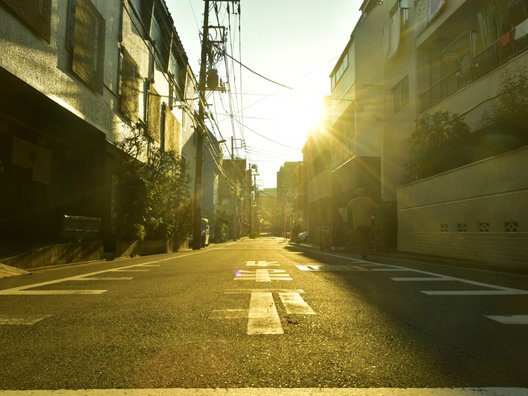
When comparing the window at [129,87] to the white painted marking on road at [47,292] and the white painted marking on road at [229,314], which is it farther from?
the white painted marking on road at [229,314]

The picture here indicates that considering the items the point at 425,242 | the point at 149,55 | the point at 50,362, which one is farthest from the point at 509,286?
the point at 149,55

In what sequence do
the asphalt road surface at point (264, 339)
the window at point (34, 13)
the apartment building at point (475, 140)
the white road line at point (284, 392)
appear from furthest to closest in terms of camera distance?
the apartment building at point (475, 140) → the window at point (34, 13) → the asphalt road surface at point (264, 339) → the white road line at point (284, 392)

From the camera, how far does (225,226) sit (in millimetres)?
62250

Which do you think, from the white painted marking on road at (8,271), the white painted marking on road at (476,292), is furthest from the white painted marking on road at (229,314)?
the white painted marking on road at (8,271)

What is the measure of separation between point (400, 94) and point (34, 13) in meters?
18.0

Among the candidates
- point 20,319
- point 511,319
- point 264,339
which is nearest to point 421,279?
point 511,319

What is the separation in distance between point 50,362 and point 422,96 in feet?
69.0

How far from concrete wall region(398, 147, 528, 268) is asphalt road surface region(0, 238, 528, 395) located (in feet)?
14.9

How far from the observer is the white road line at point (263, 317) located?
13.9 feet

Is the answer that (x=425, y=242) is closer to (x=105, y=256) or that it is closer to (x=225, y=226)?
(x=105, y=256)

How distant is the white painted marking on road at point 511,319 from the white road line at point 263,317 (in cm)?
209

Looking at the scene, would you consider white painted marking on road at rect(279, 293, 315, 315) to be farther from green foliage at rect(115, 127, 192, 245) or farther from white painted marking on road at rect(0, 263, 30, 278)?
green foliage at rect(115, 127, 192, 245)

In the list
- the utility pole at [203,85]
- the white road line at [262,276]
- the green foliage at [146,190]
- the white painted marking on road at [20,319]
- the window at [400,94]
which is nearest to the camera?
the white painted marking on road at [20,319]

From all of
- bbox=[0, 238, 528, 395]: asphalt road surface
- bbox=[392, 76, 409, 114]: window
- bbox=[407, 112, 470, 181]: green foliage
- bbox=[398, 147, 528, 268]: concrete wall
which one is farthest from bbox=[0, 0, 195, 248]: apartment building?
bbox=[392, 76, 409, 114]: window
